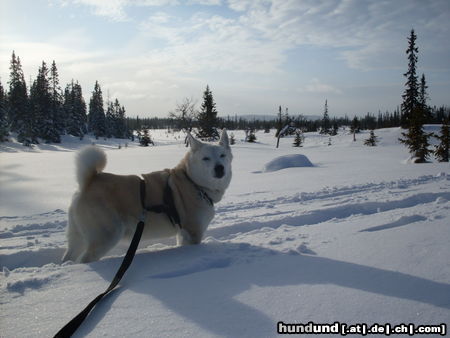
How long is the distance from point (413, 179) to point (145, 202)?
8.12 metres

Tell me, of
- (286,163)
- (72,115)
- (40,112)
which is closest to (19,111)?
(40,112)

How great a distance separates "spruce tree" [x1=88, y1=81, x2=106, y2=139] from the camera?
237ft

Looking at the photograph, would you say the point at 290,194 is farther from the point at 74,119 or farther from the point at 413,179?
the point at 74,119

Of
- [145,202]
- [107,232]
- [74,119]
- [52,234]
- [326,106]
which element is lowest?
[52,234]

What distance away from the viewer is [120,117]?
3278 inches

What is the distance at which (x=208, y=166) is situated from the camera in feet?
14.6

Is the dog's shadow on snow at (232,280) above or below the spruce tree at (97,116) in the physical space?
below

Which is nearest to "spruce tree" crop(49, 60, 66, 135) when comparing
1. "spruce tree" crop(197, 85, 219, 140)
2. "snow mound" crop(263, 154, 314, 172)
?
"spruce tree" crop(197, 85, 219, 140)

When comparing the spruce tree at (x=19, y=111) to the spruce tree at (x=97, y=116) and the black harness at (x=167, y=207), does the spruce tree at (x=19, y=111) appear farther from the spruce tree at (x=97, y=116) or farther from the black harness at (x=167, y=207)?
the black harness at (x=167, y=207)

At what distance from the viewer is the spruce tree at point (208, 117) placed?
4763 centimetres

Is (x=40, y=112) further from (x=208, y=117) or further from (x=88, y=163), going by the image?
(x=88, y=163)

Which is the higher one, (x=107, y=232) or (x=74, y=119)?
(x=74, y=119)

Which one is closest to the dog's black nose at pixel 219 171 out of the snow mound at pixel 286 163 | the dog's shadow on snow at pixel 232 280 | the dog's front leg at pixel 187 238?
the dog's front leg at pixel 187 238

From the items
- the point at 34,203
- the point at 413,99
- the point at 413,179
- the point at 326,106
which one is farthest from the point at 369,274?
the point at 326,106
